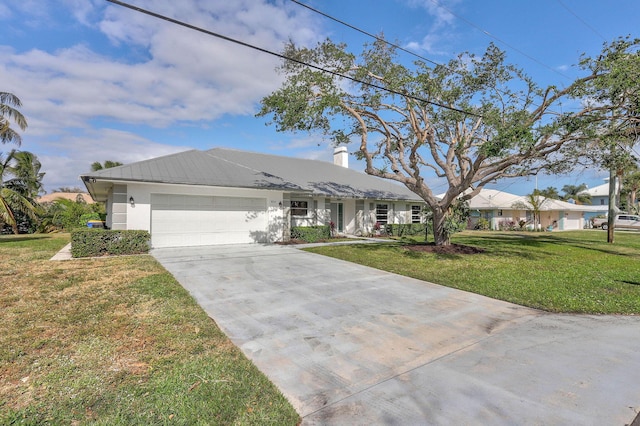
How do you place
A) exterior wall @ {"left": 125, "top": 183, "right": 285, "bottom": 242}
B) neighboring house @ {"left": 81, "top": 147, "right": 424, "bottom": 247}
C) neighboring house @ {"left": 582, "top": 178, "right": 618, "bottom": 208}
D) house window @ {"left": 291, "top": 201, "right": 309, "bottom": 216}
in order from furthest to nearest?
neighboring house @ {"left": 582, "top": 178, "right": 618, "bottom": 208} → house window @ {"left": 291, "top": 201, "right": 309, "bottom": 216} → neighboring house @ {"left": 81, "top": 147, "right": 424, "bottom": 247} → exterior wall @ {"left": 125, "top": 183, "right": 285, "bottom": 242}

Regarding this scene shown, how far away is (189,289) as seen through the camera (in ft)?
21.1

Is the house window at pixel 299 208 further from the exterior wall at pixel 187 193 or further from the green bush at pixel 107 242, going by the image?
the green bush at pixel 107 242

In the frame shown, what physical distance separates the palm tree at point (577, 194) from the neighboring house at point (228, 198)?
4251cm

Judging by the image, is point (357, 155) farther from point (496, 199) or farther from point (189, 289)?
point (496, 199)

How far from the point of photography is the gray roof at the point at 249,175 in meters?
12.0

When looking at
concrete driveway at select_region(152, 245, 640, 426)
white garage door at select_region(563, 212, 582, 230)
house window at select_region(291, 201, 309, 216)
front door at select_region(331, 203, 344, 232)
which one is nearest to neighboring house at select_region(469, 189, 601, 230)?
white garage door at select_region(563, 212, 582, 230)

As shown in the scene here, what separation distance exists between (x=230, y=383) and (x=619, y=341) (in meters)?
4.92

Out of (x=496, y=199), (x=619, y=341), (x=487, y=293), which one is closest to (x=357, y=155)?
(x=487, y=293)

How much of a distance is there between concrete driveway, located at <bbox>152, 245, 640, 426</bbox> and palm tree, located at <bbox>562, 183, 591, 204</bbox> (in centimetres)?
5425

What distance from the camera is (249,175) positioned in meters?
15.1

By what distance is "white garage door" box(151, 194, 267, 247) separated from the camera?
41.0 feet

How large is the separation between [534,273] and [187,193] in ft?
40.0

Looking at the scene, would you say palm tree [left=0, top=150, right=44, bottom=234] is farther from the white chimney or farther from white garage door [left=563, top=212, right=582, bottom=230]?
white garage door [left=563, top=212, right=582, bottom=230]

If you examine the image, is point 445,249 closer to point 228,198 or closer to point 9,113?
point 228,198
